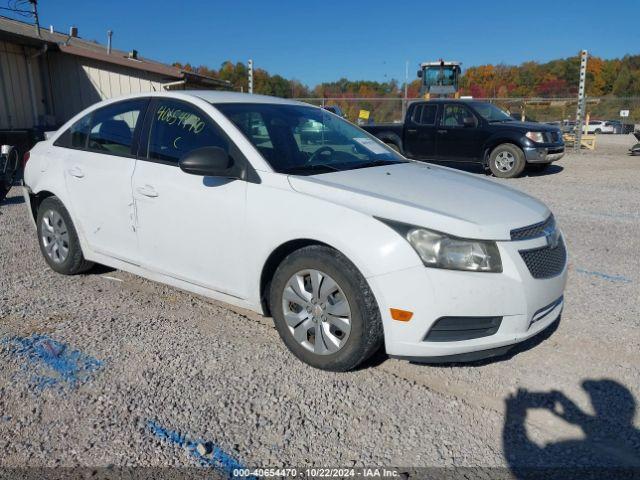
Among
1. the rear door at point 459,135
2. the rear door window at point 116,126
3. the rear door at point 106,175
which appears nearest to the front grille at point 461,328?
the rear door at point 106,175

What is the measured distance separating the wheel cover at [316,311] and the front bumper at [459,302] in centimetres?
26

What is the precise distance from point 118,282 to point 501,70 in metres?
73.0

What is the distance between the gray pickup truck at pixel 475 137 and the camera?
12297mm

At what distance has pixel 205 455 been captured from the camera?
8.13 ft

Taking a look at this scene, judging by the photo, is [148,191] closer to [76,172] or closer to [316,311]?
[76,172]

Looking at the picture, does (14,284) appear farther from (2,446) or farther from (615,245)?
(615,245)

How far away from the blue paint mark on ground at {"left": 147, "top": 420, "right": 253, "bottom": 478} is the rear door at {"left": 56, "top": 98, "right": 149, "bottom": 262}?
177 cm

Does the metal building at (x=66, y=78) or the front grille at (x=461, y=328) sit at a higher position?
the metal building at (x=66, y=78)

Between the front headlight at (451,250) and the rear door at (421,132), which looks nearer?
the front headlight at (451,250)

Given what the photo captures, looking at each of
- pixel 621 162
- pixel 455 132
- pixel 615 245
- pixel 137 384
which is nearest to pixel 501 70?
pixel 621 162

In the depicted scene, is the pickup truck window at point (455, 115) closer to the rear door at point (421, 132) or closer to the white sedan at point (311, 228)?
the rear door at point (421, 132)

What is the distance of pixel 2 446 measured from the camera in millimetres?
2531

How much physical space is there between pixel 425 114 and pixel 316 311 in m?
11.3

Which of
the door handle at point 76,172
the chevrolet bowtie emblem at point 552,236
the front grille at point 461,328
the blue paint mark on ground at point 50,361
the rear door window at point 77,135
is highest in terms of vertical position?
the rear door window at point 77,135
